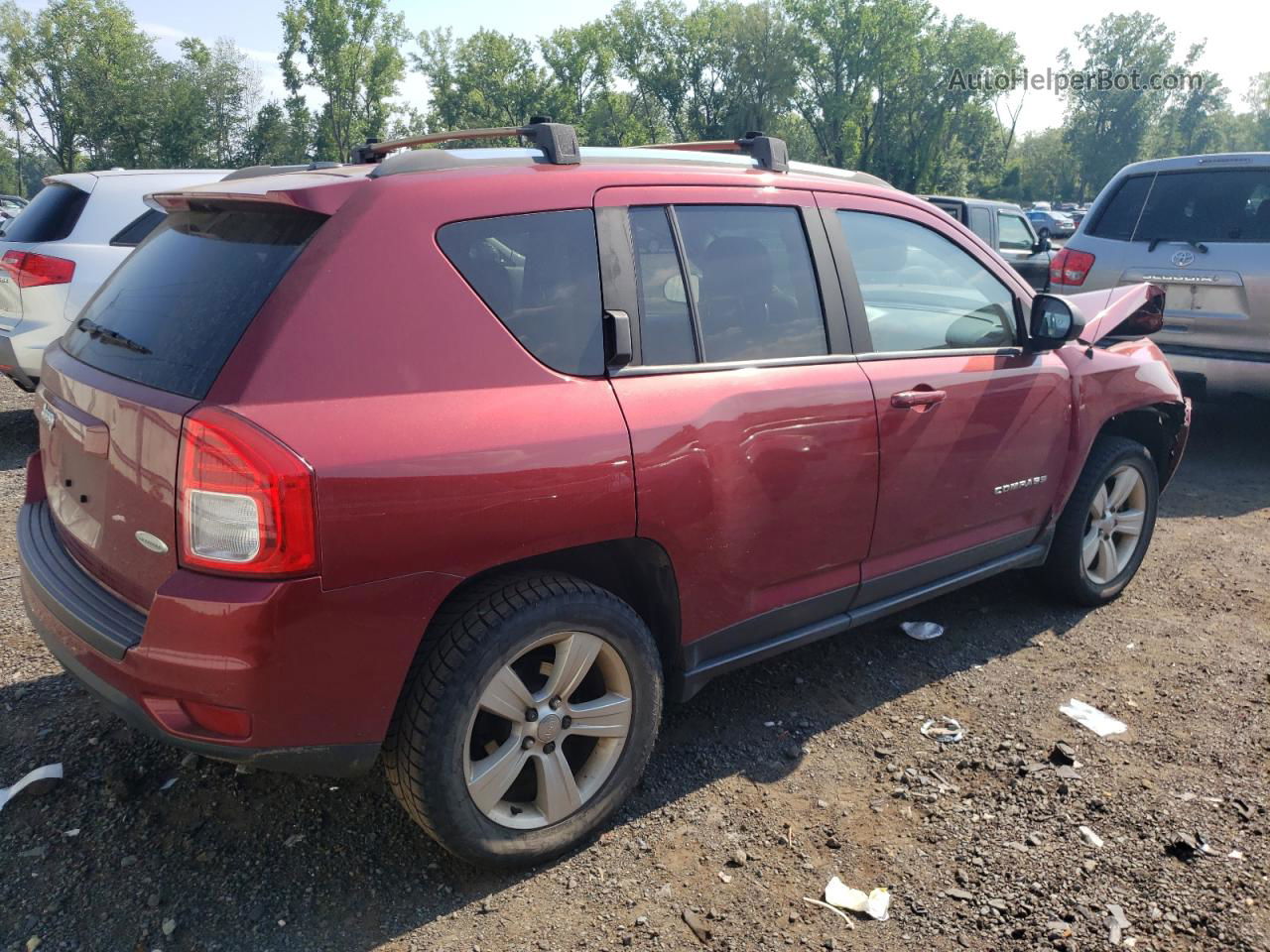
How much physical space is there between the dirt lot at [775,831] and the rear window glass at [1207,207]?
393 cm

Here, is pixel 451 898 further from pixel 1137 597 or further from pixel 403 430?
pixel 1137 597

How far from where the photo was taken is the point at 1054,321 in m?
3.73

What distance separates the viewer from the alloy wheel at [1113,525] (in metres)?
4.31

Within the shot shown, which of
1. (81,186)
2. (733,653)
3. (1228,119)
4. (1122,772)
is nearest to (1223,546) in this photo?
(1122,772)

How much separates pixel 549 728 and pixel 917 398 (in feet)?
5.43

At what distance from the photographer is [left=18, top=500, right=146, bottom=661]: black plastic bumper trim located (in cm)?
232

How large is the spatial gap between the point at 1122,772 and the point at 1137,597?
1704 millimetres

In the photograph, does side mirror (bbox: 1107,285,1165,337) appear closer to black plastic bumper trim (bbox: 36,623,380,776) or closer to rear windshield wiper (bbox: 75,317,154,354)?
black plastic bumper trim (bbox: 36,623,380,776)

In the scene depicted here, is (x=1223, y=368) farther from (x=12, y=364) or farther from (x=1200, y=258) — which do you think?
(x=12, y=364)

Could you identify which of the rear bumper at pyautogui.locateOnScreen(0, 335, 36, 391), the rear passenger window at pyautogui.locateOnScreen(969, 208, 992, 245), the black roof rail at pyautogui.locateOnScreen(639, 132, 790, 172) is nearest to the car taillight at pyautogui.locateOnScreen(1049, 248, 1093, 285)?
the black roof rail at pyautogui.locateOnScreen(639, 132, 790, 172)

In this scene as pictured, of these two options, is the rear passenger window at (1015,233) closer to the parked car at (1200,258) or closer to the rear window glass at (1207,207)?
the parked car at (1200,258)

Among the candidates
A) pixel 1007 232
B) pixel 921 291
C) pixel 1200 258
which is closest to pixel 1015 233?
pixel 1007 232

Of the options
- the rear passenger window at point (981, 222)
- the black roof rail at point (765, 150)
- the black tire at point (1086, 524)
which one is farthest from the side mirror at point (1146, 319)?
the rear passenger window at point (981, 222)

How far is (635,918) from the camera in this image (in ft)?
8.16
